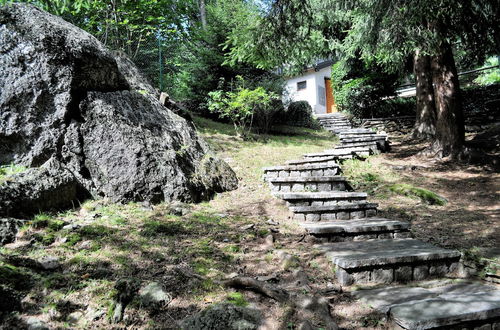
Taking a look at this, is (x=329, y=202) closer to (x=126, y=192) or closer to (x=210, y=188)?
(x=210, y=188)

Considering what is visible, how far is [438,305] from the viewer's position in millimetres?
2150

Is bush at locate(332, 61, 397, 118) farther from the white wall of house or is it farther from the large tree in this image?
the white wall of house

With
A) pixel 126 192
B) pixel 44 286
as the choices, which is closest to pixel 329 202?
pixel 126 192

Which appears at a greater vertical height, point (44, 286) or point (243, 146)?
point (243, 146)

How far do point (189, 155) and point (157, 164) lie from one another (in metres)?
0.74

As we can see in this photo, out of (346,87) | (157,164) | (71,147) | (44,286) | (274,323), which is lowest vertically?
(274,323)

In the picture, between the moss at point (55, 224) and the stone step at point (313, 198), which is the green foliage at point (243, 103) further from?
the moss at point (55, 224)

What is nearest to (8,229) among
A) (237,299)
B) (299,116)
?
(237,299)

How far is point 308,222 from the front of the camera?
3.94 m

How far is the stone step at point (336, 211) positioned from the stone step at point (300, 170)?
137cm

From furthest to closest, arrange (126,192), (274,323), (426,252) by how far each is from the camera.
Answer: (126,192)
(426,252)
(274,323)

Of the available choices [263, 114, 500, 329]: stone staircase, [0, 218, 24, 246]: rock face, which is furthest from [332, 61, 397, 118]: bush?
[0, 218, 24, 246]: rock face

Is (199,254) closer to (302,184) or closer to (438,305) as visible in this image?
(438,305)

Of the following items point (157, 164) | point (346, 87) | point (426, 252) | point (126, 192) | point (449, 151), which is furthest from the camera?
point (346, 87)
